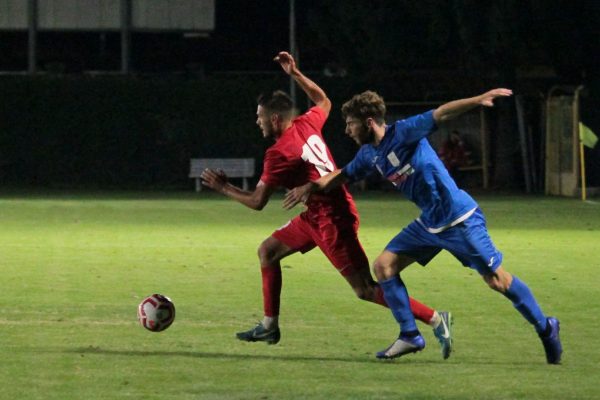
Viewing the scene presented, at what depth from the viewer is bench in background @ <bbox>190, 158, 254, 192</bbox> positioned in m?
36.0

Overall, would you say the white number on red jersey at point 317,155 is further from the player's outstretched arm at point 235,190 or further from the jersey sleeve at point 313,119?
the player's outstretched arm at point 235,190

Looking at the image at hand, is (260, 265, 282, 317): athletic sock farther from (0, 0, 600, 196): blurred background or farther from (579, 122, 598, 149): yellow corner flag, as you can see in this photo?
(0, 0, 600, 196): blurred background

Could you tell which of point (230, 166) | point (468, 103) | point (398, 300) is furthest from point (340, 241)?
point (230, 166)

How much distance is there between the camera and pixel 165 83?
1467 inches

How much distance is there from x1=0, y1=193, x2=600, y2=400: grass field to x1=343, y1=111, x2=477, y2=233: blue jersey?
3.19ft

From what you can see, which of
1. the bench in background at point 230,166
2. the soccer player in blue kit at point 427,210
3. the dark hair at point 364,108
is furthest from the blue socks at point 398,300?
the bench in background at point 230,166

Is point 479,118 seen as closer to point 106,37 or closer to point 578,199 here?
point 578,199

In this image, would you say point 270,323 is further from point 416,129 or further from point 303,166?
point 416,129

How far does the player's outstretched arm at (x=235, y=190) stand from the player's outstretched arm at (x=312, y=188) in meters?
0.38

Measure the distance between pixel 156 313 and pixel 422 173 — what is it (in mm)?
2329

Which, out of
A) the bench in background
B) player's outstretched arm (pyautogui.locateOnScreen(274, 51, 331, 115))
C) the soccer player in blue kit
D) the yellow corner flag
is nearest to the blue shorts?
the soccer player in blue kit

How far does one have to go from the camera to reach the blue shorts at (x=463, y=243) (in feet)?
32.6

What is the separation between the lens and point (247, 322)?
12.1 m

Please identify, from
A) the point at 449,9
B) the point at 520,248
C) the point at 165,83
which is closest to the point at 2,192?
the point at 165,83
